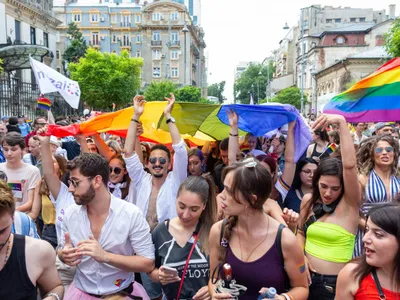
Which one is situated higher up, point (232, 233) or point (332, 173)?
point (332, 173)

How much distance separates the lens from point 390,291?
232cm

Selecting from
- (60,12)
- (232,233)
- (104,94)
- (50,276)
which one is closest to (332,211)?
(232,233)

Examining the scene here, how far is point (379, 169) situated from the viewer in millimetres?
4660

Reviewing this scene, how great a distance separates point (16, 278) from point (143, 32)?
77.3 m

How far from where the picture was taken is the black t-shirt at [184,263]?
3.17 meters

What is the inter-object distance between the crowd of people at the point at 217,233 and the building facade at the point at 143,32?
68.5 m

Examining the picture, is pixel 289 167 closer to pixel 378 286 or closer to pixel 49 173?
pixel 378 286

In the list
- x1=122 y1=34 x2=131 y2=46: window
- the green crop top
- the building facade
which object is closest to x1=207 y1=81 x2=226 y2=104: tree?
the building facade

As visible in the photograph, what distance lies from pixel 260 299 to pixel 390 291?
73 cm

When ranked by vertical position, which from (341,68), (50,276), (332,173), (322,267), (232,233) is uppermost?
(341,68)

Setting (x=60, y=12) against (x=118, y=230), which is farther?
(x=60, y=12)

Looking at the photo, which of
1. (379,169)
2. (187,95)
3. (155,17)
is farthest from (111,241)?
(155,17)

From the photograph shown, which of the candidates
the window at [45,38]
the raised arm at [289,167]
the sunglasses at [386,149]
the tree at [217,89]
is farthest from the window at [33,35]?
the tree at [217,89]

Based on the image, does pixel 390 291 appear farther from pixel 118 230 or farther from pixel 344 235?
pixel 118 230
